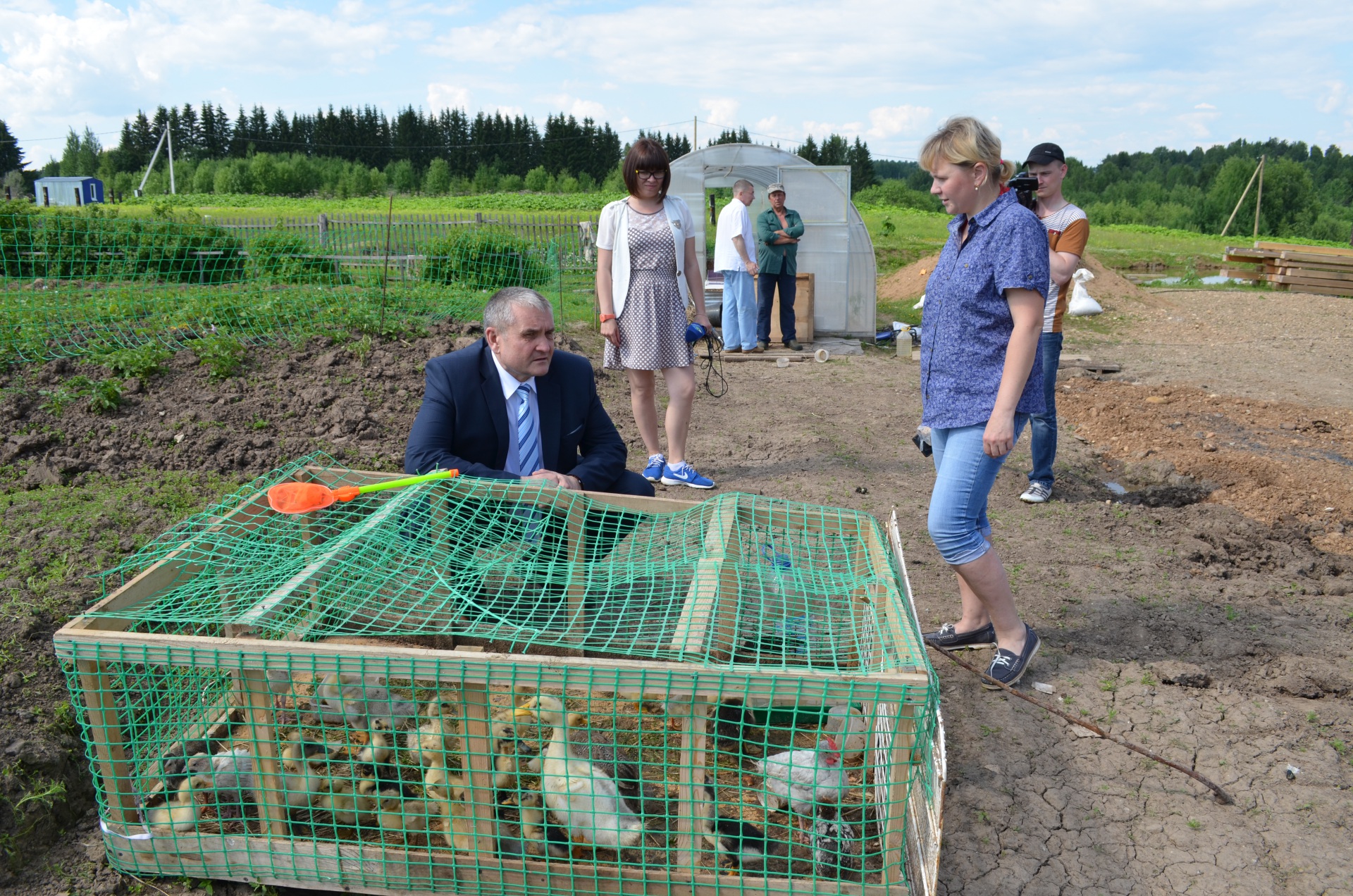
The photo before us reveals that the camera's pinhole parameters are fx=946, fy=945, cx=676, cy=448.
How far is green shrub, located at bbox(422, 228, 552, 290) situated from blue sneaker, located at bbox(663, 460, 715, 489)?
5.81 metres

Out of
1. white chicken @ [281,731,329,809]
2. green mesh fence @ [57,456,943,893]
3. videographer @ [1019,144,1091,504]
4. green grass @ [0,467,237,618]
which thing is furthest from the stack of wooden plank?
white chicken @ [281,731,329,809]

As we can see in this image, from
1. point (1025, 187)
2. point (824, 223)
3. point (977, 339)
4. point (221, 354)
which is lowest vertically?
point (221, 354)

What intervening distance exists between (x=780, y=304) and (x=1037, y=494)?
5.83 meters

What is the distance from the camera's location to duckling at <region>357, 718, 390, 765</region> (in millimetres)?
2301

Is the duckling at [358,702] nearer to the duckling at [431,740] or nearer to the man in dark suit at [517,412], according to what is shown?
the duckling at [431,740]

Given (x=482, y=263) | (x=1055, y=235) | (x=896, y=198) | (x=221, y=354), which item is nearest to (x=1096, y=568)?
(x=1055, y=235)

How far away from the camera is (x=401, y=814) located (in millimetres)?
2209

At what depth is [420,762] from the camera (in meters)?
2.23

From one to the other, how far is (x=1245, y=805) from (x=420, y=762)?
2335mm

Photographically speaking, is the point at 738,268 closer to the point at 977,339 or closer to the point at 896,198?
the point at 977,339

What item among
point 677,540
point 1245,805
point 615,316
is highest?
point 615,316

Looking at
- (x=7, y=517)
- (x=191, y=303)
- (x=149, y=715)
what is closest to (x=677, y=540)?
(x=149, y=715)

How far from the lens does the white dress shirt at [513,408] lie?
3.40m

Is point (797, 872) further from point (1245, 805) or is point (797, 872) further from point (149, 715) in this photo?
point (149, 715)
